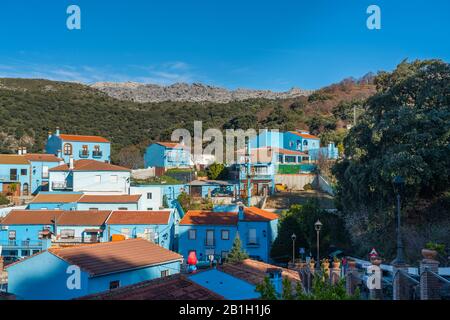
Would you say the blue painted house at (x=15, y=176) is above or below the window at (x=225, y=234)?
above

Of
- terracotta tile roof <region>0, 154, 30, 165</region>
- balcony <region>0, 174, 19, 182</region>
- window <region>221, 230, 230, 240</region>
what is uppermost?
terracotta tile roof <region>0, 154, 30, 165</region>

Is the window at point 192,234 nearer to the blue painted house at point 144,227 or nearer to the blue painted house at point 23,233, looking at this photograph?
the blue painted house at point 144,227

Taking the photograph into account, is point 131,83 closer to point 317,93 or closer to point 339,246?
point 317,93

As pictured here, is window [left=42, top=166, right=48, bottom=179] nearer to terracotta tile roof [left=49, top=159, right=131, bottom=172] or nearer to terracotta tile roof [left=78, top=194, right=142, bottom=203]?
terracotta tile roof [left=49, top=159, right=131, bottom=172]

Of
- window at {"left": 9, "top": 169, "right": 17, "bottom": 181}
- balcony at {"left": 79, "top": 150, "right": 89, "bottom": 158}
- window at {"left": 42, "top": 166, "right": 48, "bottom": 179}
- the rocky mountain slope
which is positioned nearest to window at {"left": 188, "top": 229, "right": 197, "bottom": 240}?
window at {"left": 42, "top": 166, "right": 48, "bottom": 179}

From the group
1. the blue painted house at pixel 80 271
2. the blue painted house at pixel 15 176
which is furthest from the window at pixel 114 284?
the blue painted house at pixel 15 176

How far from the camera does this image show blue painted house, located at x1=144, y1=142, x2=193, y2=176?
4331cm

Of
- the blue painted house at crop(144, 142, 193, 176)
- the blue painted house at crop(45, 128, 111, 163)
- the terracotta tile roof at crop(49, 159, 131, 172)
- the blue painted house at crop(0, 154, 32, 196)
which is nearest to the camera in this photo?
the terracotta tile roof at crop(49, 159, 131, 172)

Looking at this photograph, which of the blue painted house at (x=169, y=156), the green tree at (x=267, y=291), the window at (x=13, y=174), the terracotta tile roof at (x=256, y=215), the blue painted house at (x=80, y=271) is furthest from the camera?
the blue painted house at (x=169, y=156)

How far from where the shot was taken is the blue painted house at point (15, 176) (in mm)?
36875

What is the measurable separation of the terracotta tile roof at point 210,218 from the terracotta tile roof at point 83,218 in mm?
4832

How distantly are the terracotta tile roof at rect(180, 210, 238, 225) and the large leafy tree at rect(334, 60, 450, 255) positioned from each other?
6.79 m

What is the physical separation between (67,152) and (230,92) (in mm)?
71399

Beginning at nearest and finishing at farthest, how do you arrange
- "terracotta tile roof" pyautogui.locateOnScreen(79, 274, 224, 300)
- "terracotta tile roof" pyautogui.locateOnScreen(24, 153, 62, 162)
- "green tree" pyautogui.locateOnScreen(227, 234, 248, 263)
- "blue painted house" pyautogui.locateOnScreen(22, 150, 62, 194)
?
"terracotta tile roof" pyautogui.locateOnScreen(79, 274, 224, 300), "green tree" pyautogui.locateOnScreen(227, 234, 248, 263), "blue painted house" pyautogui.locateOnScreen(22, 150, 62, 194), "terracotta tile roof" pyautogui.locateOnScreen(24, 153, 62, 162)
